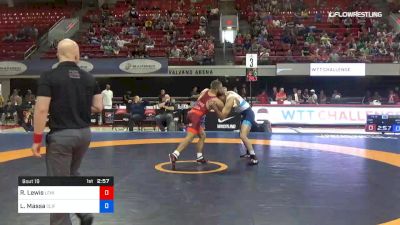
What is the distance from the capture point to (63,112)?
3.57m

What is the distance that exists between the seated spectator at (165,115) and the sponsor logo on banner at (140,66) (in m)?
5.79

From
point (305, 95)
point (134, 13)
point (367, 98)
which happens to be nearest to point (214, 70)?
point (305, 95)

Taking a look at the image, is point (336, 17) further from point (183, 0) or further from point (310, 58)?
point (183, 0)

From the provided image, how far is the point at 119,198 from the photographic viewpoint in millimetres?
5164

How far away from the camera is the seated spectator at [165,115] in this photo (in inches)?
526

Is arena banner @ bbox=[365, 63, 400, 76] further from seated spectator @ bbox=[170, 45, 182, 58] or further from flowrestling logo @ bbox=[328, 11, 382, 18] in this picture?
seated spectator @ bbox=[170, 45, 182, 58]

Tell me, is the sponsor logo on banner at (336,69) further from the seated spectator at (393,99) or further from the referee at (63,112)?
the referee at (63,112)

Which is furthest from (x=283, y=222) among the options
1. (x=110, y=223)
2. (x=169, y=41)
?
(x=169, y=41)

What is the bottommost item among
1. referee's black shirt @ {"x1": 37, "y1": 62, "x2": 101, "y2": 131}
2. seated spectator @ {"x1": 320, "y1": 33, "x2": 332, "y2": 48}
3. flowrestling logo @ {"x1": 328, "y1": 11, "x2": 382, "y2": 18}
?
referee's black shirt @ {"x1": 37, "y1": 62, "x2": 101, "y2": 131}

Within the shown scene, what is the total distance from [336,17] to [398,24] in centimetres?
283

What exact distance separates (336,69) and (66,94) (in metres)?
16.7

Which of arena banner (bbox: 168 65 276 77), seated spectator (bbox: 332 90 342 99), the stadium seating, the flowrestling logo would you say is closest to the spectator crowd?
the flowrestling logo

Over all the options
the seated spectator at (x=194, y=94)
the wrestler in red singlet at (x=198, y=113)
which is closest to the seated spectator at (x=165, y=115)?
the seated spectator at (x=194, y=94)

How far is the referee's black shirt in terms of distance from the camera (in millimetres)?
3506
